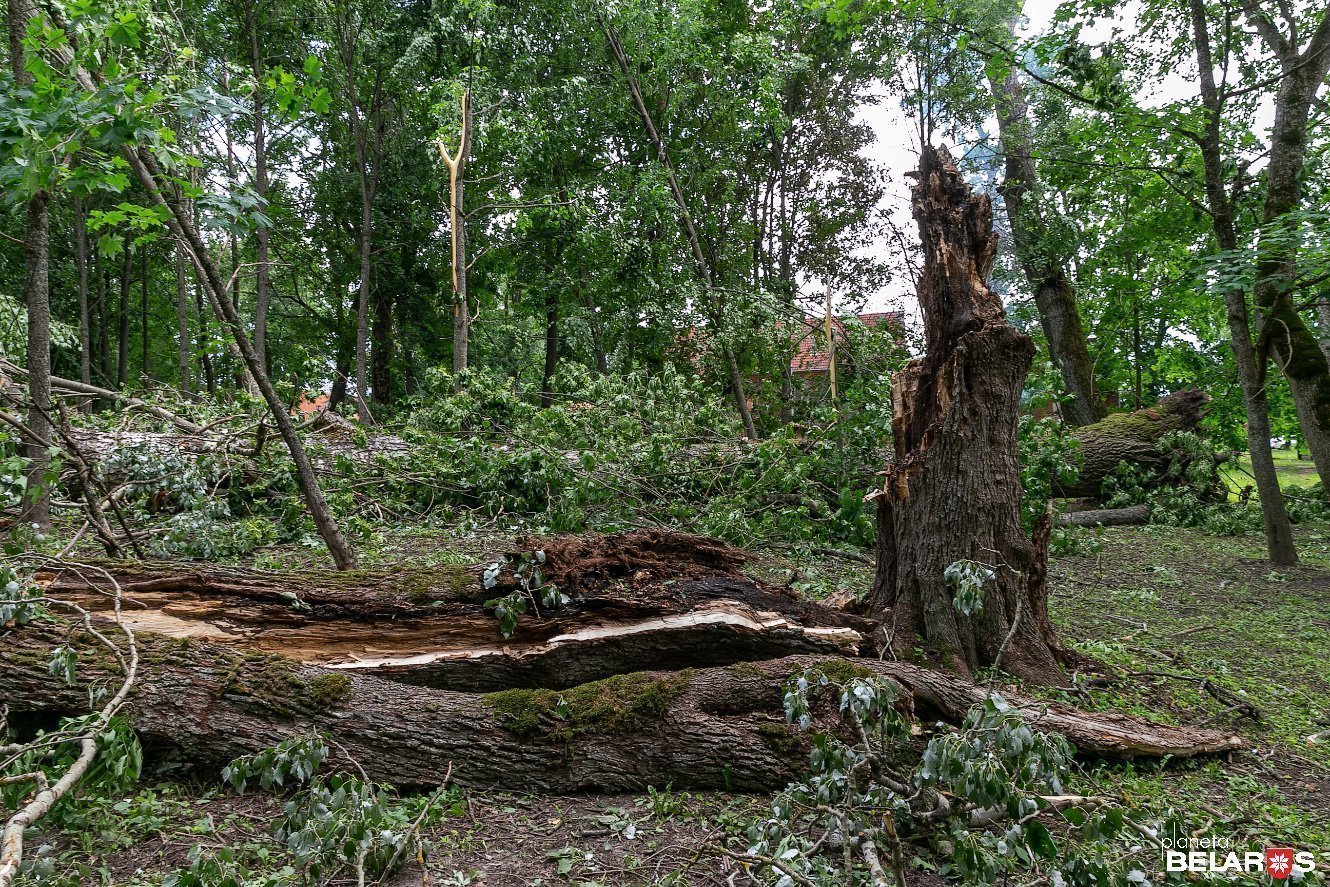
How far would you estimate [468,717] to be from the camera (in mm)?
3031

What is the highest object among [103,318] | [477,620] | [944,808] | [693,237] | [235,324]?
[103,318]

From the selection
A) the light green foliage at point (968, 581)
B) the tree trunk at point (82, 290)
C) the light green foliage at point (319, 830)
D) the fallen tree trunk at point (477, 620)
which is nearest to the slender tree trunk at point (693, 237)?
the fallen tree trunk at point (477, 620)

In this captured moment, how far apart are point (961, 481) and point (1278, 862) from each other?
6.54 feet

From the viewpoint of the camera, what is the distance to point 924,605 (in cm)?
395

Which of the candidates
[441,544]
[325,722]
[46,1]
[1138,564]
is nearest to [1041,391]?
[1138,564]

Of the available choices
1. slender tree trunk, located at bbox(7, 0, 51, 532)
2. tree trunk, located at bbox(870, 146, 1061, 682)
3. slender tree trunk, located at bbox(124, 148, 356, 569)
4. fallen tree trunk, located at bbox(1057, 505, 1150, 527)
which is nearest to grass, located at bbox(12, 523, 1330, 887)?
tree trunk, located at bbox(870, 146, 1061, 682)

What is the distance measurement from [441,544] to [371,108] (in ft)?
46.6

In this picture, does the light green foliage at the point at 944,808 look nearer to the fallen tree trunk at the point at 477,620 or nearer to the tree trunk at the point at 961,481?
the fallen tree trunk at the point at 477,620

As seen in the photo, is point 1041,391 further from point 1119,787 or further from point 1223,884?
point 1223,884

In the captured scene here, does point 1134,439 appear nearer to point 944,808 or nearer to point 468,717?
point 944,808

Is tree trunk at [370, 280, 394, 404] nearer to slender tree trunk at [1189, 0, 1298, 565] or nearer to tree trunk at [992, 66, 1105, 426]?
tree trunk at [992, 66, 1105, 426]

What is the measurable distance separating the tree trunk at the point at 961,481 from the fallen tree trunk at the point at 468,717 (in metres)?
0.74

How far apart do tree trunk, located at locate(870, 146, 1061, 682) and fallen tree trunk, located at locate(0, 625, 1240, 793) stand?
737 mm

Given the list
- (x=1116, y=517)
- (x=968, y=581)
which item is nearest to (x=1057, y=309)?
(x=1116, y=517)
